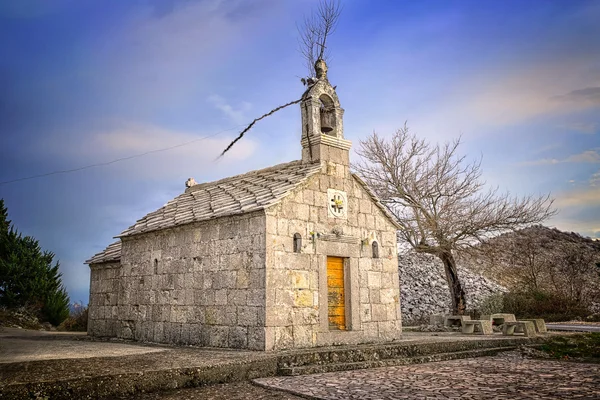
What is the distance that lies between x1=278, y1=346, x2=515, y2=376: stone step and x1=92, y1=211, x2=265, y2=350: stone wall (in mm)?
1404

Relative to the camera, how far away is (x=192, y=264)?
11.6m

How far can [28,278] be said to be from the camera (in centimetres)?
2331

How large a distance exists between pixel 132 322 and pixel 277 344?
5.76 metres

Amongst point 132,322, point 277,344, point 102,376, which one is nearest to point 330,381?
point 277,344

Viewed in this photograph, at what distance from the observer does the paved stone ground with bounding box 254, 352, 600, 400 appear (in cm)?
620

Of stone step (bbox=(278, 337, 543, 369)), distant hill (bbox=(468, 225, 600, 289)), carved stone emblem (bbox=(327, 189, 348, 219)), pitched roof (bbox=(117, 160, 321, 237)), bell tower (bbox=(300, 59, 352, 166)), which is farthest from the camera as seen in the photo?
distant hill (bbox=(468, 225, 600, 289))

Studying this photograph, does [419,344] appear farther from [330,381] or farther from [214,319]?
[214,319]

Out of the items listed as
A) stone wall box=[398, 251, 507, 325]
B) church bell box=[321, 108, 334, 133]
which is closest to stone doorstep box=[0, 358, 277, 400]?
church bell box=[321, 108, 334, 133]

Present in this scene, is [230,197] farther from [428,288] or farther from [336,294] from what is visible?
[428,288]

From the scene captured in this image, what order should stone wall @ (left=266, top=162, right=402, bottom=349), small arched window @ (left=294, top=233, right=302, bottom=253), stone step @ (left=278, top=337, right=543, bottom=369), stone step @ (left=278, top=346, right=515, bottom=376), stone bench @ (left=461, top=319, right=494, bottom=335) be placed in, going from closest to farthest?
stone step @ (left=278, top=346, right=515, bottom=376)
stone step @ (left=278, top=337, right=543, bottom=369)
stone wall @ (left=266, top=162, right=402, bottom=349)
small arched window @ (left=294, top=233, right=302, bottom=253)
stone bench @ (left=461, top=319, right=494, bottom=335)

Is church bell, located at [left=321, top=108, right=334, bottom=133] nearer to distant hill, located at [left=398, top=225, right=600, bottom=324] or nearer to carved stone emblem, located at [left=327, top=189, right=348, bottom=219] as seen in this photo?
carved stone emblem, located at [left=327, top=189, right=348, bottom=219]

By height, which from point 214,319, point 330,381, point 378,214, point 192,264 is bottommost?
point 330,381

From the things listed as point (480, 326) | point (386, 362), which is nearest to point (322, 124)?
point (386, 362)

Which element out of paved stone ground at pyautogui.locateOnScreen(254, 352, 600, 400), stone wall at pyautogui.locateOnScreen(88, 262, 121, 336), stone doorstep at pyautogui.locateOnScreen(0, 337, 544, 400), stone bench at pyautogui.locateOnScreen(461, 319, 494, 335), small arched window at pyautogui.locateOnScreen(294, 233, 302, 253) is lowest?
paved stone ground at pyautogui.locateOnScreen(254, 352, 600, 400)
